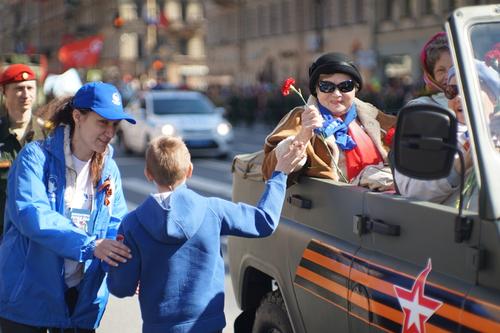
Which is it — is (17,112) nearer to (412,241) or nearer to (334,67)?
(334,67)

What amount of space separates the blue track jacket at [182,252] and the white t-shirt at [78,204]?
30 cm

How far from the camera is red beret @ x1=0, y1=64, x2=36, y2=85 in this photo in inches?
210

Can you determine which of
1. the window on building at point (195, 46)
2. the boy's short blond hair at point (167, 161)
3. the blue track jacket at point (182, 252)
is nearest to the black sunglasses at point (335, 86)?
the blue track jacket at point (182, 252)

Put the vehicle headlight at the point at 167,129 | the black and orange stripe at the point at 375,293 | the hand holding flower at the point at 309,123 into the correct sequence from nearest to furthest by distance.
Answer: the black and orange stripe at the point at 375,293 → the hand holding flower at the point at 309,123 → the vehicle headlight at the point at 167,129

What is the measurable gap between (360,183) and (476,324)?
1276 mm

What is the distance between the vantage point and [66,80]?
22.6 feet

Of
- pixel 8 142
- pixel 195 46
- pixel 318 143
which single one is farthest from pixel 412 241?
pixel 195 46

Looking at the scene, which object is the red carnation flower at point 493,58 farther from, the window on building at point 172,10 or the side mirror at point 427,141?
the window on building at point 172,10

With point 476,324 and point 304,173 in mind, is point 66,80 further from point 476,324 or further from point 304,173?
point 476,324

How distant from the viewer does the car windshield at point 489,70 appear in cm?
296

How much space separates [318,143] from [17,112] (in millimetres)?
2002

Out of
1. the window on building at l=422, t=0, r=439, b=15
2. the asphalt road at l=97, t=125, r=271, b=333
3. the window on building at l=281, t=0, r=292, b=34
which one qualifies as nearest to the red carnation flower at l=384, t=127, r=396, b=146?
the asphalt road at l=97, t=125, r=271, b=333

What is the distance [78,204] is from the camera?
393cm

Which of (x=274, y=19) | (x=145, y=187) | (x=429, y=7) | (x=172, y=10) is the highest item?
(x=172, y=10)
